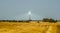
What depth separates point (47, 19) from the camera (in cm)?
3497

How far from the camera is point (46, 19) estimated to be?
114 feet

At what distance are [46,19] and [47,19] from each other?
1.18ft
